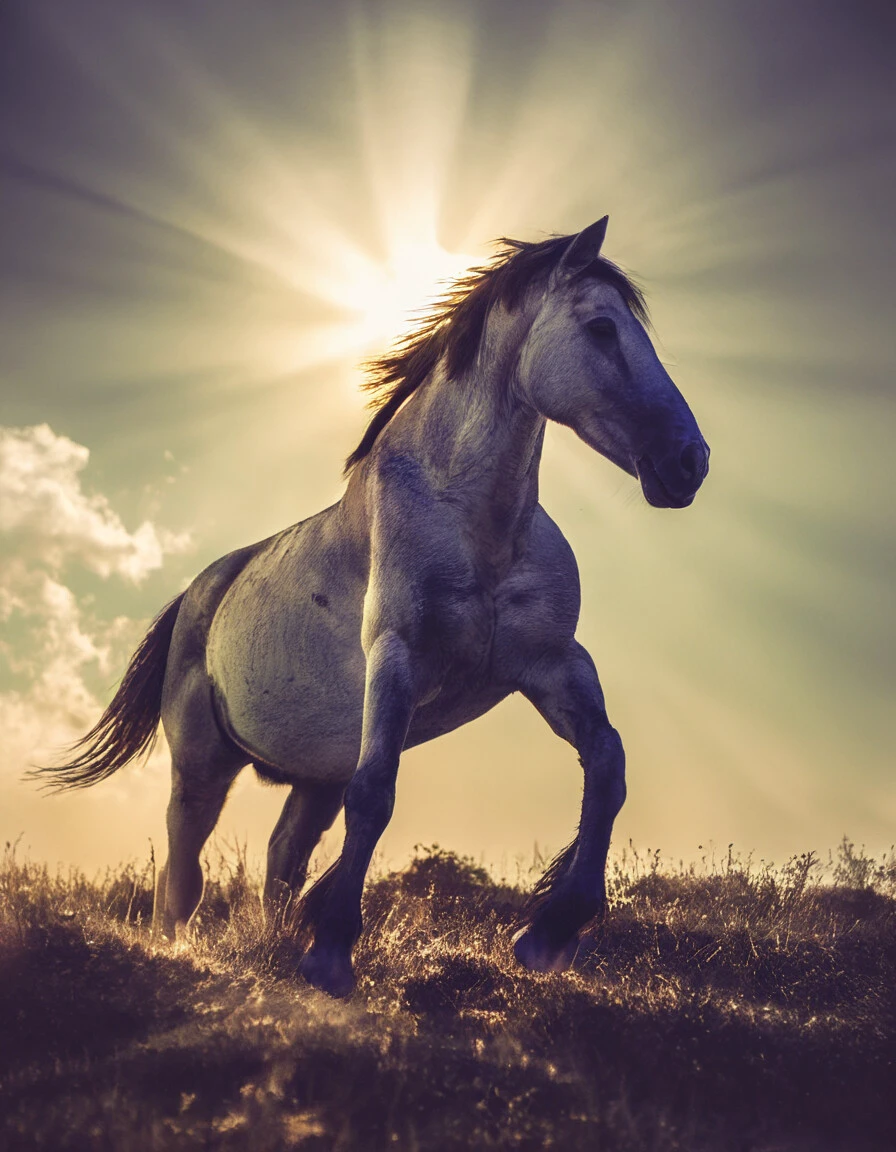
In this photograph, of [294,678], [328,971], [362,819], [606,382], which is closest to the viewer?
[328,971]

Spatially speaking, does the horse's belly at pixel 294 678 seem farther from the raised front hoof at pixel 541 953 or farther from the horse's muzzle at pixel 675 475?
the horse's muzzle at pixel 675 475

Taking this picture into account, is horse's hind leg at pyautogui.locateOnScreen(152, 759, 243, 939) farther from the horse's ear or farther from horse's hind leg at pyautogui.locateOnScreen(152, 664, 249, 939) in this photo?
the horse's ear

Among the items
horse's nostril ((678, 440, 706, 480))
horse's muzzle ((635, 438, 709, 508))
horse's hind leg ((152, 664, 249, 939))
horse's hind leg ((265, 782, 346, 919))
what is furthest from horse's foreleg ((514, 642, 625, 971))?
horse's hind leg ((152, 664, 249, 939))

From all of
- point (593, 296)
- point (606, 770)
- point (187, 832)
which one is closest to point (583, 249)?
point (593, 296)

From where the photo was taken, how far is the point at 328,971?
12.8 ft

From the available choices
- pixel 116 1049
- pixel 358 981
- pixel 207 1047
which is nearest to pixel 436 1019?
pixel 358 981

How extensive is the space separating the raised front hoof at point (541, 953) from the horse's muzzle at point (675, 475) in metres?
1.90

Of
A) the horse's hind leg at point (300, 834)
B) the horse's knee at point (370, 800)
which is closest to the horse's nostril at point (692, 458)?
the horse's knee at point (370, 800)

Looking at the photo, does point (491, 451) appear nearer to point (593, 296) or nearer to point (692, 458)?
point (593, 296)

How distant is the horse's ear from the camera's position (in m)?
4.58

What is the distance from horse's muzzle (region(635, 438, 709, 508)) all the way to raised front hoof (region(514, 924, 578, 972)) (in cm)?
190

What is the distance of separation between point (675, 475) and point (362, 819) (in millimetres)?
1946

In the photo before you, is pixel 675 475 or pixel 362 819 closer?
pixel 362 819

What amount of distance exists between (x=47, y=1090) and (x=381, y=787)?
1610mm
